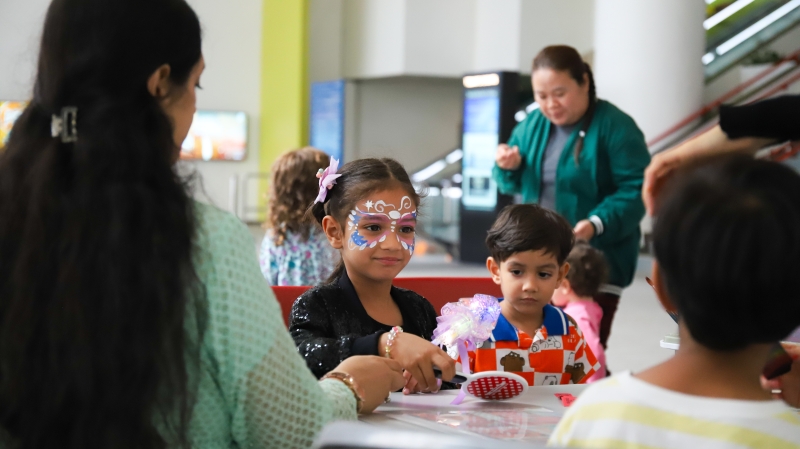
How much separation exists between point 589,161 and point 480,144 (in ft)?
25.1

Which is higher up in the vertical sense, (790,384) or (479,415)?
(790,384)

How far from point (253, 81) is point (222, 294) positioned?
14637 millimetres

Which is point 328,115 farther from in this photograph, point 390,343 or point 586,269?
point 390,343

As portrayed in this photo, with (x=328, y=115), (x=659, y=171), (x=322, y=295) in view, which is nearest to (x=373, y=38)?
(x=328, y=115)

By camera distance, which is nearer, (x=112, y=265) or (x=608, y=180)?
(x=112, y=265)

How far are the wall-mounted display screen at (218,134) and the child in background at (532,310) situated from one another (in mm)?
13233

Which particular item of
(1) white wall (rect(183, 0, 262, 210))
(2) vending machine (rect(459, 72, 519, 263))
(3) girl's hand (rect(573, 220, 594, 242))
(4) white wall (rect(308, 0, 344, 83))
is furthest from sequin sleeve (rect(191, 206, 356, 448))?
(4) white wall (rect(308, 0, 344, 83))

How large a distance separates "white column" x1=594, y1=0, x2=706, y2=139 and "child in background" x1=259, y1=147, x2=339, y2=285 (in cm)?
771

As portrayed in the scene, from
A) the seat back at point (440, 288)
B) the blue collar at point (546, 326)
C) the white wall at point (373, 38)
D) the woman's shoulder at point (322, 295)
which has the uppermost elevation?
the white wall at point (373, 38)

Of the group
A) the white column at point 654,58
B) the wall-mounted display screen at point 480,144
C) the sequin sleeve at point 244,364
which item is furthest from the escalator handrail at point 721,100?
the sequin sleeve at point 244,364

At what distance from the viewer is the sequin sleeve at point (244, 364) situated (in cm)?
121

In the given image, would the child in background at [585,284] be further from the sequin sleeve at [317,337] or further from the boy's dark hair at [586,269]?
the sequin sleeve at [317,337]

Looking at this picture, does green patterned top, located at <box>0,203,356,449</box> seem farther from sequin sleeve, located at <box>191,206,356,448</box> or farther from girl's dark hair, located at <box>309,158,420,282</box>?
girl's dark hair, located at <box>309,158,420,282</box>

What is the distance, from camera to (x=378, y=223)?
2.22m
